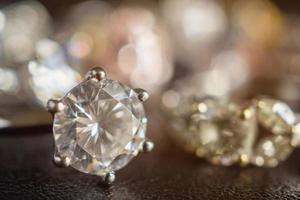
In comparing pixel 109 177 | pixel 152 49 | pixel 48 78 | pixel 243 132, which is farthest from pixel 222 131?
pixel 152 49

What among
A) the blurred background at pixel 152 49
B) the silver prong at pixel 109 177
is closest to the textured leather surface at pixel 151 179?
the silver prong at pixel 109 177

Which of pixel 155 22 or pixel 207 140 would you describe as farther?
pixel 155 22

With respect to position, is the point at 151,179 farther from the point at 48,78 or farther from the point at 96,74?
the point at 48,78

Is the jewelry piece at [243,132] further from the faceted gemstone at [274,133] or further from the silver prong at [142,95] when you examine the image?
the silver prong at [142,95]

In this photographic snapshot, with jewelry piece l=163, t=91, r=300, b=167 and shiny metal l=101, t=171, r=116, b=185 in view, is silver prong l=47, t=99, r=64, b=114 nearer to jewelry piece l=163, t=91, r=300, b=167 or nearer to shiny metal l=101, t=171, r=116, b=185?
shiny metal l=101, t=171, r=116, b=185

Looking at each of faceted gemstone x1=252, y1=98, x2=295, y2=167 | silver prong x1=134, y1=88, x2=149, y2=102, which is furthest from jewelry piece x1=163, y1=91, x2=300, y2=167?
silver prong x1=134, y1=88, x2=149, y2=102

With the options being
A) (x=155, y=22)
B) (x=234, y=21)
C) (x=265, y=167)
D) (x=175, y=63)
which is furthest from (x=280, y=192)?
(x=234, y=21)

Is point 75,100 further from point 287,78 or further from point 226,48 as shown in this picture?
point 226,48
